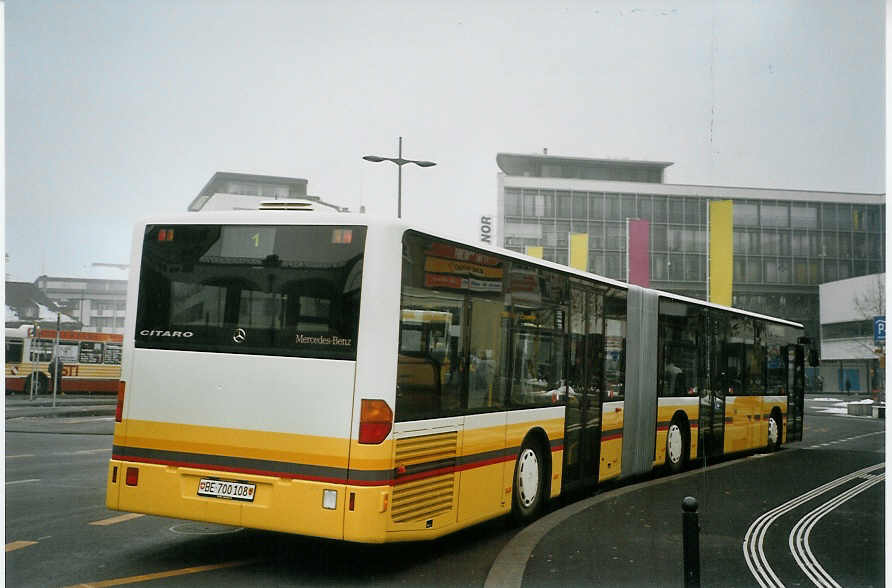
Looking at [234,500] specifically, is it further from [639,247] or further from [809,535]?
[639,247]

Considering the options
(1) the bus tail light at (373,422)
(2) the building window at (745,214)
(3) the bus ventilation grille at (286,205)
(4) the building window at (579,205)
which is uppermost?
(4) the building window at (579,205)

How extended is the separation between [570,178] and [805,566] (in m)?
7.18

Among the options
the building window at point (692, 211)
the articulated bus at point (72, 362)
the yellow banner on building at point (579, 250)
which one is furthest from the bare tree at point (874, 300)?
the articulated bus at point (72, 362)

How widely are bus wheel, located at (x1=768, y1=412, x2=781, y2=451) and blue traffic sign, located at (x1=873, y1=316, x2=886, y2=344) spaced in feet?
24.4

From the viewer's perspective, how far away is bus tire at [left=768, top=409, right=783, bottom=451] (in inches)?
635

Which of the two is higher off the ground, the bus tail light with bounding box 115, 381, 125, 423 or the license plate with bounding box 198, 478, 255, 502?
the bus tail light with bounding box 115, 381, 125, 423

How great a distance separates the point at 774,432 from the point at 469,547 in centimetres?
1034

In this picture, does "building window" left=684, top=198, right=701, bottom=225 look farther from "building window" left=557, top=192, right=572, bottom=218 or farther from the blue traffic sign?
the blue traffic sign

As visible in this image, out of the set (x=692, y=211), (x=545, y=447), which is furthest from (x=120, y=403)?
(x=692, y=211)

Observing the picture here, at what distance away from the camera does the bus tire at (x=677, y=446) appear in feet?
41.8

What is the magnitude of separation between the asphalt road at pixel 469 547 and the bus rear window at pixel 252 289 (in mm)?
1706

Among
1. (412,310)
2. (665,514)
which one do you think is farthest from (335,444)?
(665,514)

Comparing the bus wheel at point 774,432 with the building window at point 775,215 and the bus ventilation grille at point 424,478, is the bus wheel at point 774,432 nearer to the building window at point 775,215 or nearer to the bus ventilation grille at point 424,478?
the building window at point 775,215

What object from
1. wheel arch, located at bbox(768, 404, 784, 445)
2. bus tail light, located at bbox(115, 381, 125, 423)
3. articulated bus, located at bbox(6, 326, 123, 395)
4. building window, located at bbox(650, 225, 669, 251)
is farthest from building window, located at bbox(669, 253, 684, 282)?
bus tail light, located at bbox(115, 381, 125, 423)
